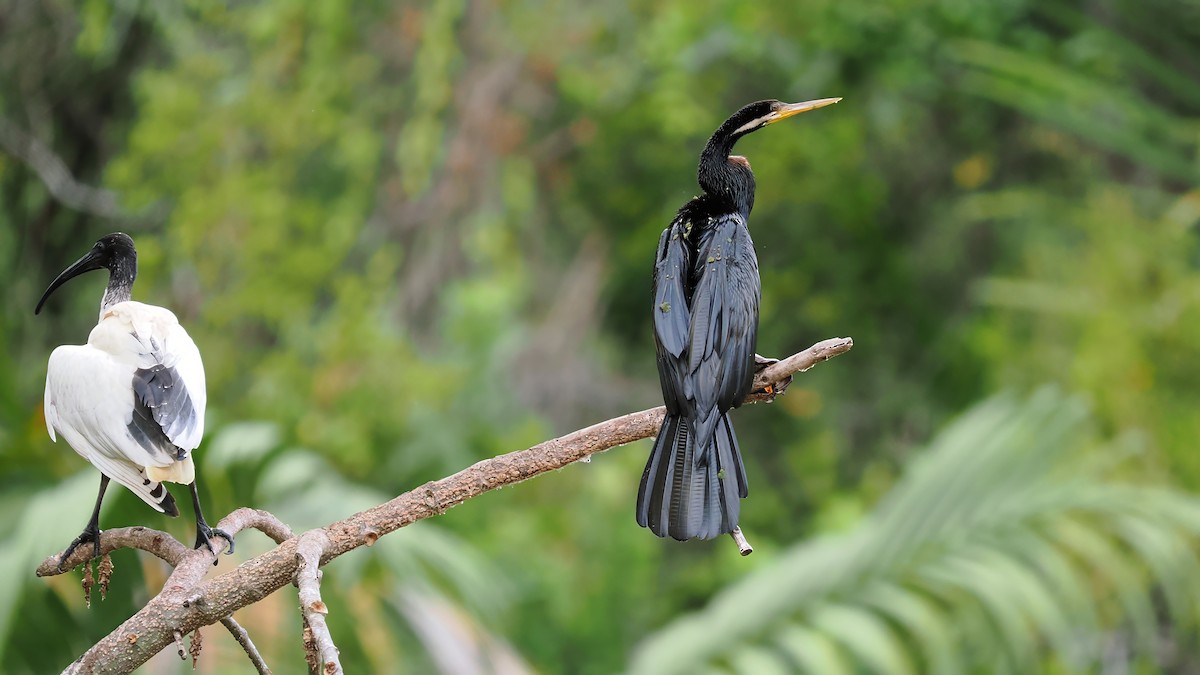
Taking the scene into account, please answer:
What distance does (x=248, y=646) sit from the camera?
65 centimetres

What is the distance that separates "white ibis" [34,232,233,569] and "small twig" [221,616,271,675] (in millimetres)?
47

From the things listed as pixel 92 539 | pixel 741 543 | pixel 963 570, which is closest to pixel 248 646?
pixel 92 539

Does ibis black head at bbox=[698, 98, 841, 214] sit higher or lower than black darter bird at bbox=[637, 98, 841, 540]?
higher

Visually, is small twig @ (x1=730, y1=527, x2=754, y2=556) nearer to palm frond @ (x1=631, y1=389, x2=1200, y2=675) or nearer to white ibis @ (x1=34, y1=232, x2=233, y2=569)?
white ibis @ (x1=34, y1=232, x2=233, y2=569)

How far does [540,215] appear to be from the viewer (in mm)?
6738

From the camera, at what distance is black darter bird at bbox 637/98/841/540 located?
686 millimetres

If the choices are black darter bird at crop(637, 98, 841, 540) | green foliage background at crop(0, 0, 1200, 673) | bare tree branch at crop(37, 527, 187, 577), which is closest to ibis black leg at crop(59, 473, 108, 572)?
bare tree branch at crop(37, 527, 187, 577)

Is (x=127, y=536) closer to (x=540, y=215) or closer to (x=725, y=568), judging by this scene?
(x=725, y=568)

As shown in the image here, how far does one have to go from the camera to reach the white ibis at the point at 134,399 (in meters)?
0.61

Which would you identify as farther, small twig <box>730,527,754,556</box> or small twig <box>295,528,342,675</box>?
small twig <box>730,527,754,556</box>

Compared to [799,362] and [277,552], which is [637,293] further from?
[277,552]

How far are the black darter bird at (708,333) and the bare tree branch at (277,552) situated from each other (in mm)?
39

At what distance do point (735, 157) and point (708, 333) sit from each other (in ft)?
0.38

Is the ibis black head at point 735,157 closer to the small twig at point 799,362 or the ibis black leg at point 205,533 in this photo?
the small twig at point 799,362
